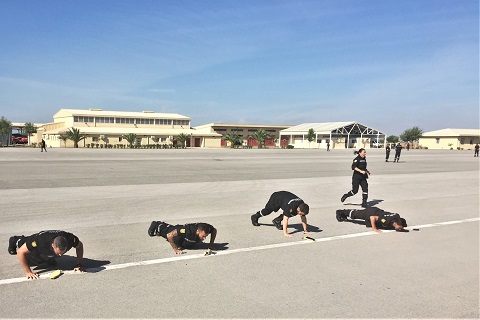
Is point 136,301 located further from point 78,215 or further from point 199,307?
point 78,215

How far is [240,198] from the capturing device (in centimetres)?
1095

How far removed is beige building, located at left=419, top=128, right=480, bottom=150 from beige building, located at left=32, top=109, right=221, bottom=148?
5080 centimetres

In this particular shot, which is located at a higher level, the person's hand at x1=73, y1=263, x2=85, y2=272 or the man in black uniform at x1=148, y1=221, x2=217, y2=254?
the man in black uniform at x1=148, y1=221, x2=217, y2=254

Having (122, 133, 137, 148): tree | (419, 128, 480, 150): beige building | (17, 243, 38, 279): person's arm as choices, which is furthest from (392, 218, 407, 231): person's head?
(419, 128, 480, 150): beige building

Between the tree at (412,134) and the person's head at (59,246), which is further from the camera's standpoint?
the tree at (412,134)

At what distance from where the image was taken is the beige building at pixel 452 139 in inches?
2983

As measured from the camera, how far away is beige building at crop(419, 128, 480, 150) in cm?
7576

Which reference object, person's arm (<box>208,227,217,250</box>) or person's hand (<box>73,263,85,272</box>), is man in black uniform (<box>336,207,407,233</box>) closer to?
person's arm (<box>208,227,217,250</box>)

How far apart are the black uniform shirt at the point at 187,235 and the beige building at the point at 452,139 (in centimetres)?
8389

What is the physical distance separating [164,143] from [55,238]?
5863 cm

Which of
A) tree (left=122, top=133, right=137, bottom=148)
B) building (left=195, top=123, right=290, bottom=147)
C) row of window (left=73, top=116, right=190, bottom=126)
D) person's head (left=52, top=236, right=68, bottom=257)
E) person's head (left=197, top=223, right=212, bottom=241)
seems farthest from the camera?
building (left=195, top=123, right=290, bottom=147)

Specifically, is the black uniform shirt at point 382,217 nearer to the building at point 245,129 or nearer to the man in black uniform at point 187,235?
the man in black uniform at point 187,235

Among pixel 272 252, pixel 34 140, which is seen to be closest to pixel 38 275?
pixel 272 252

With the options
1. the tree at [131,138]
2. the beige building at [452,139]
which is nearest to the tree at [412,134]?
the beige building at [452,139]
